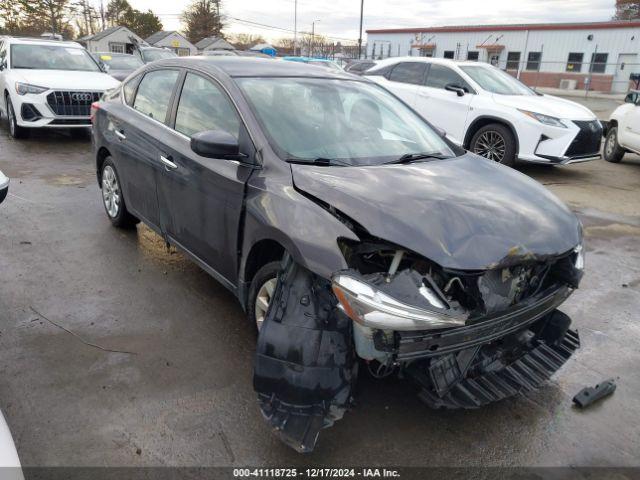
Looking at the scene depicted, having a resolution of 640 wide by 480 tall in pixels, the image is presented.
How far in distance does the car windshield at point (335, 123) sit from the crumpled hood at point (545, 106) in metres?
4.87

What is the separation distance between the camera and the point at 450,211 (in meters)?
2.56

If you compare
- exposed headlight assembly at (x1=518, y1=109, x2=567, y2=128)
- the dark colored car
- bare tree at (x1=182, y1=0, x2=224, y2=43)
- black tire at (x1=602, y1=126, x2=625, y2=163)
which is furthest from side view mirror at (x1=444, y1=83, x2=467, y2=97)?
bare tree at (x1=182, y1=0, x2=224, y2=43)

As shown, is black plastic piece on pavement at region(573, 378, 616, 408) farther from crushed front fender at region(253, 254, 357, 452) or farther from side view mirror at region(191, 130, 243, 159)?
side view mirror at region(191, 130, 243, 159)

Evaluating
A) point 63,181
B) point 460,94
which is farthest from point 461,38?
point 63,181

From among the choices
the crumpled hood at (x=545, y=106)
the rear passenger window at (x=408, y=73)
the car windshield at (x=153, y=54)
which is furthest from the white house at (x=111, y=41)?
the crumpled hood at (x=545, y=106)

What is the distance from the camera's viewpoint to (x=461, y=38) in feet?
147

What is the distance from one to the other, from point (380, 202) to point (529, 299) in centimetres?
92

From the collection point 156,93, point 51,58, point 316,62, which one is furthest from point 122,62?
point 156,93

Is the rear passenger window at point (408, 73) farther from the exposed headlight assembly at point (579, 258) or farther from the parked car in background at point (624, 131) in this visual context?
the exposed headlight assembly at point (579, 258)

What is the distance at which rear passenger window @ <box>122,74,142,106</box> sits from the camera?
4656mm

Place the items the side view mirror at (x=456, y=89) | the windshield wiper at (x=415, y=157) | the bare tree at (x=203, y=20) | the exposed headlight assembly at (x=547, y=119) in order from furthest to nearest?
1. the bare tree at (x=203, y=20)
2. the side view mirror at (x=456, y=89)
3. the exposed headlight assembly at (x=547, y=119)
4. the windshield wiper at (x=415, y=157)

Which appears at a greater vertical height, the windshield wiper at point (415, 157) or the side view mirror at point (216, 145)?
the side view mirror at point (216, 145)

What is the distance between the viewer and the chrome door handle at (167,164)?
12.0 feet

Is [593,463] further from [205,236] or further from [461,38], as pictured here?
[461,38]
